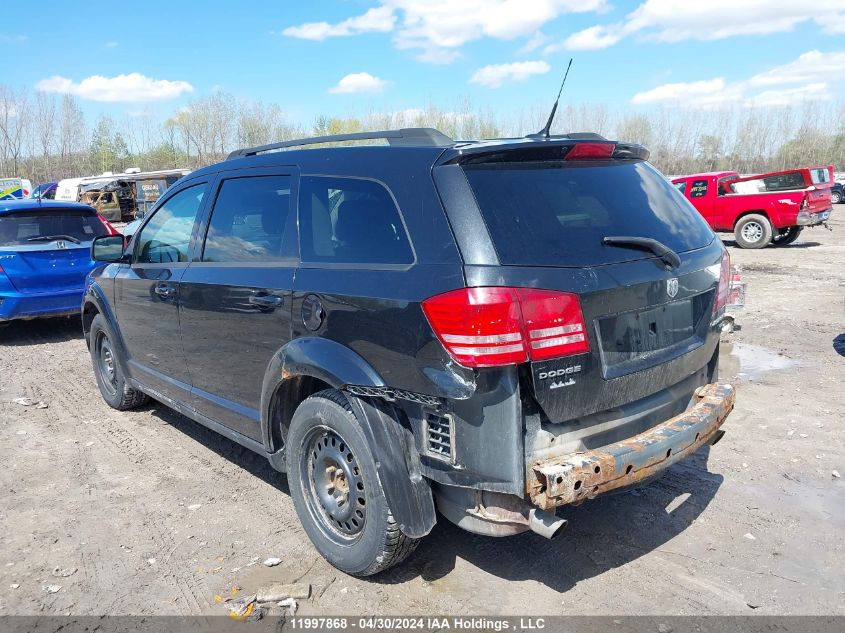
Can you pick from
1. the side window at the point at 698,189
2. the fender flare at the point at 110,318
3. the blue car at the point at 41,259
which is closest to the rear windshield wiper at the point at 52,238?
the blue car at the point at 41,259

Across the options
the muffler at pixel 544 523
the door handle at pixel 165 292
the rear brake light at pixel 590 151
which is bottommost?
the muffler at pixel 544 523

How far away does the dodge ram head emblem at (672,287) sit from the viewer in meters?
2.87

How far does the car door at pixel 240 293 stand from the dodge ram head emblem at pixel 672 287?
1.74 metres

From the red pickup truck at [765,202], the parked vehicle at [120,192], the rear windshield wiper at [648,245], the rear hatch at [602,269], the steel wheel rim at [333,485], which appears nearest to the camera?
the rear hatch at [602,269]

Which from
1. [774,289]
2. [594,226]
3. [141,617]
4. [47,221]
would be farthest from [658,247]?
[774,289]

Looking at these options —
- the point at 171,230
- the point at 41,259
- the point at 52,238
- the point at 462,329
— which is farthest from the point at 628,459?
the point at 52,238

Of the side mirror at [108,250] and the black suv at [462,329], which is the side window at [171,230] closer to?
the side mirror at [108,250]

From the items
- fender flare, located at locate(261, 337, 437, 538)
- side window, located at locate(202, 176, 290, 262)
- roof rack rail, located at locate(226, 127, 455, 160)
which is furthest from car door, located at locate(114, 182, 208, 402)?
fender flare, located at locate(261, 337, 437, 538)

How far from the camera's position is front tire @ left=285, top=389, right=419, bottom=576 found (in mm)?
2850

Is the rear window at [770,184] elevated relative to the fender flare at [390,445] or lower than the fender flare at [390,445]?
elevated

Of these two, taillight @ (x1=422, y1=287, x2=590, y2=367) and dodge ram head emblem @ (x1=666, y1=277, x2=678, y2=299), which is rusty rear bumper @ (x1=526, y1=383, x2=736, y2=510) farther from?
dodge ram head emblem @ (x1=666, y1=277, x2=678, y2=299)

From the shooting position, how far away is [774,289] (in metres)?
10.6

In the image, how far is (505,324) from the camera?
243 centimetres

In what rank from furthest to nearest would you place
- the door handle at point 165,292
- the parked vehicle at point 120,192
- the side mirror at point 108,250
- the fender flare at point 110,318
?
the parked vehicle at point 120,192, the fender flare at point 110,318, the side mirror at point 108,250, the door handle at point 165,292
